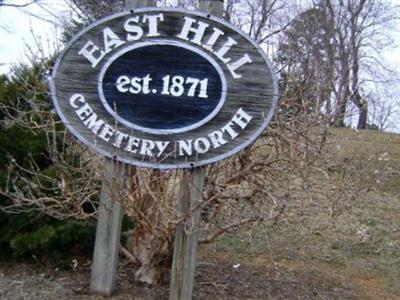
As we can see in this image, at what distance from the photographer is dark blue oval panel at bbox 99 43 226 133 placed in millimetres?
3775

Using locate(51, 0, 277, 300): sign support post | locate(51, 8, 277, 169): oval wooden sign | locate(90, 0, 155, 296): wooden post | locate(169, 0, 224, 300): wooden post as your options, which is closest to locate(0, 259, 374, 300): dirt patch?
locate(90, 0, 155, 296): wooden post

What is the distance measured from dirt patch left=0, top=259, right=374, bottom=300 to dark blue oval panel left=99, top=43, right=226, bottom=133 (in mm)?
1242

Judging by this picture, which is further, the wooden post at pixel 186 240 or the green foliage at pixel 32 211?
the green foliage at pixel 32 211

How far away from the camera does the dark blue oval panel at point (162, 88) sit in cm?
378

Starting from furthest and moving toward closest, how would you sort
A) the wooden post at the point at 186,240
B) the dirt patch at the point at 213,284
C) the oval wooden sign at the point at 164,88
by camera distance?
the dirt patch at the point at 213,284
the wooden post at the point at 186,240
the oval wooden sign at the point at 164,88

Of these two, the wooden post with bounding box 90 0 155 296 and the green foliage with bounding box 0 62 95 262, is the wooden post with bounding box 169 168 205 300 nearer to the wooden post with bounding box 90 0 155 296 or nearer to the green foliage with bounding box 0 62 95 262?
the wooden post with bounding box 90 0 155 296

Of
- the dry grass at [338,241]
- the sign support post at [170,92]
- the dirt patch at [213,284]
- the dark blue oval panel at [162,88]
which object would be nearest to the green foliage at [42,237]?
the dirt patch at [213,284]

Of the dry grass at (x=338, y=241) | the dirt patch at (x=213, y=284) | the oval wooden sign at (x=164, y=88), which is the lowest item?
the dirt patch at (x=213, y=284)

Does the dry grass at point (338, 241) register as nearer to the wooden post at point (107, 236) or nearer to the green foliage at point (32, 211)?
the wooden post at point (107, 236)

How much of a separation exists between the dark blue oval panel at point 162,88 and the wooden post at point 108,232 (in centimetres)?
33

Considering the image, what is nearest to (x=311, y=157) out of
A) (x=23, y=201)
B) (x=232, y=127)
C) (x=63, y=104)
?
(x=232, y=127)

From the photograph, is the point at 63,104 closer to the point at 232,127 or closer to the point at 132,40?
the point at 132,40

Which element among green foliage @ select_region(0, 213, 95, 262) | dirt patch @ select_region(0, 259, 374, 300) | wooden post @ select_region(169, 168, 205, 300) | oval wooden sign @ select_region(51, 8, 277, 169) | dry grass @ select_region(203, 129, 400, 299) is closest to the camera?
oval wooden sign @ select_region(51, 8, 277, 169)

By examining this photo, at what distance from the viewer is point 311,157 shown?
410cm
